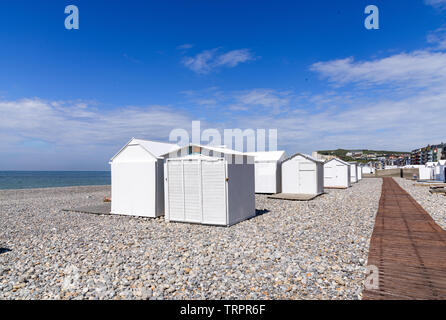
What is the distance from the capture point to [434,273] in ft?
15.2

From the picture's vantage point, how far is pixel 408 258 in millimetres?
5418

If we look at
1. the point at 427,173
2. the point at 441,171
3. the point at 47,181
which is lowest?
the point at 47,181

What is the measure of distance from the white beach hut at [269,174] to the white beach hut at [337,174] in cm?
900

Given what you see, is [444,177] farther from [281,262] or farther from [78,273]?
[78,273]

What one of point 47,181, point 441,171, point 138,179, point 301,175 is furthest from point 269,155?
point 47,181

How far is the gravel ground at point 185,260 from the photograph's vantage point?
424 centimetres

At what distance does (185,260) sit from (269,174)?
14645 mm

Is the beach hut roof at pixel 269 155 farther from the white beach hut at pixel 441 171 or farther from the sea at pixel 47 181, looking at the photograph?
the sea at pixel 47 181

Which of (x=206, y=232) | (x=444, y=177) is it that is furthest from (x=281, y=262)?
(x=444, y=177)

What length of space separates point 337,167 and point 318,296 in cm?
2482

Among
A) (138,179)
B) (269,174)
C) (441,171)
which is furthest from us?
(441,171)

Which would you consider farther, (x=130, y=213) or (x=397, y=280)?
(x=130, y=213)

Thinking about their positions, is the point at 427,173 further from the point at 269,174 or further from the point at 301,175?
the point at 269,174

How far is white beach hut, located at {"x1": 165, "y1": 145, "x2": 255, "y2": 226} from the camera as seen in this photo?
900 cm
